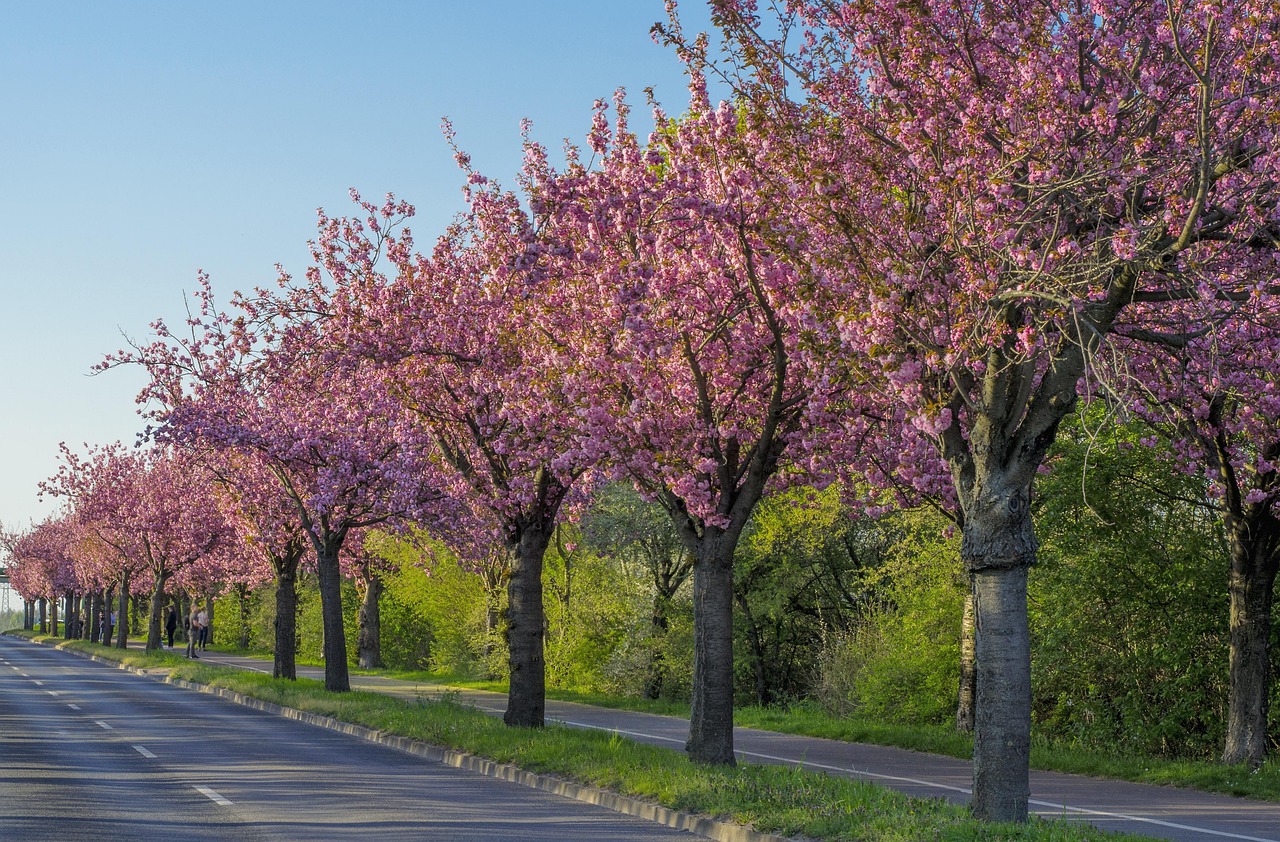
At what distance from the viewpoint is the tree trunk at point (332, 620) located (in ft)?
96.3

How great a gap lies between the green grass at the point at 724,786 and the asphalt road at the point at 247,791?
527 mm

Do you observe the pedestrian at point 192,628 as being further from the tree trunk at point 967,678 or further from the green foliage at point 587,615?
the tree trunk at point 967,678

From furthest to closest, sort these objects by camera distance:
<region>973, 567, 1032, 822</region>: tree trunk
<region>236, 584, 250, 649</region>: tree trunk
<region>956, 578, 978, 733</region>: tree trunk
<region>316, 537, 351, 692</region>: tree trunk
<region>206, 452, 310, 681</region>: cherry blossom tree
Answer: <region>236, 584, 250, 649</region>: tree trunk → <region>206, 452, 310, 681</region>: cherry blossom tree → <region>316, 537, 351, 692</region>: tree trunk → <region>956, 578, 978, 733</region>: tree trunk → <region>973, 567, 1032, 822</region>: tree trunk

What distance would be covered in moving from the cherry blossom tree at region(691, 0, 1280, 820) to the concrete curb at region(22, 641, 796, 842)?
7.33 feet

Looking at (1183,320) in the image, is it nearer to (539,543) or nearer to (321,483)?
(539,543)

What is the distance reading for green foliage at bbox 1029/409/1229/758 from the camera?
71.6 feet

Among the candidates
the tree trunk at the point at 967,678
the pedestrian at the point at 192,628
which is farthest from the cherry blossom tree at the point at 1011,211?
the pedestrian at the point at 192,628

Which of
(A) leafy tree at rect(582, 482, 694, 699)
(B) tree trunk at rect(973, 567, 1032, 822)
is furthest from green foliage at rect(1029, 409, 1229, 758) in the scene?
(A) leafy tree at rect(582, 482, 694, 699)

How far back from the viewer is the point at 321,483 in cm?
2803

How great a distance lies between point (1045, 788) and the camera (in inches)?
667

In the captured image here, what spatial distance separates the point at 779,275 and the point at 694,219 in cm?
135

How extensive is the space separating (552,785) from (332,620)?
49.4ft

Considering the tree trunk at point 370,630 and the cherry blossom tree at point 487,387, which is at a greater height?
the cherry blossom tree at point 487,387

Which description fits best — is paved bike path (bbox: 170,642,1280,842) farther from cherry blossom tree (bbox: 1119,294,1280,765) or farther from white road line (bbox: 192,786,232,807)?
white road line (bbox: 192,786,232,807)
